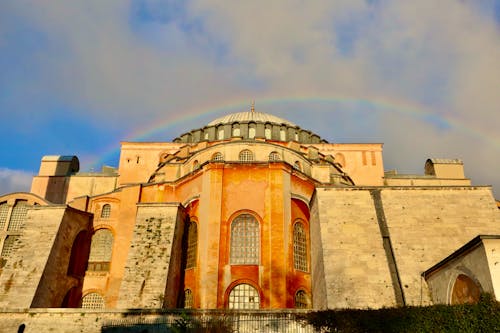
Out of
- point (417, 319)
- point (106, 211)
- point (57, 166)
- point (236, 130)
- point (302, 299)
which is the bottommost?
point (417, 319)

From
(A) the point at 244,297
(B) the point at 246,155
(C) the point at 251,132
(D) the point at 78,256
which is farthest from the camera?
(C) the point at 251,132

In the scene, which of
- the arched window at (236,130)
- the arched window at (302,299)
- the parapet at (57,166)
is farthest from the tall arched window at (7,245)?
the arched window at (236,130)

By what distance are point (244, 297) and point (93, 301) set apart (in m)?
9.07

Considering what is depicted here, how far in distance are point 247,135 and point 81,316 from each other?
21.3 m

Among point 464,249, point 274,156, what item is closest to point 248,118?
point 274,156

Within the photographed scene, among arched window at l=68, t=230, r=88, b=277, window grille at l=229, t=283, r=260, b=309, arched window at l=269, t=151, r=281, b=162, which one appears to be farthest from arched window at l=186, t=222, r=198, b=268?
arched window at l=269, t=151, r=281, b=162

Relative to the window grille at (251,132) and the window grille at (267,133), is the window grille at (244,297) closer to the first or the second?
the window grille at (251,132)

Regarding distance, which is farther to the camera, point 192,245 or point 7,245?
point 7,245

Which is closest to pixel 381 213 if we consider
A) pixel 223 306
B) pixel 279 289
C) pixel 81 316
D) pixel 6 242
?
pixel 279 289

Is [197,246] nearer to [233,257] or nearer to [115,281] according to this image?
[233,257]

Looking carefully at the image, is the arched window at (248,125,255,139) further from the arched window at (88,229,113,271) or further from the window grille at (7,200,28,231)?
the window grille at (7,200,28,231)

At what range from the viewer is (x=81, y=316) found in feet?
60.3

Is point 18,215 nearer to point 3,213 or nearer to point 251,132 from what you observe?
point 3,213

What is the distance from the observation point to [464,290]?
17.8 metres
